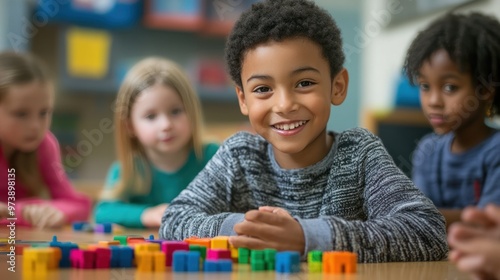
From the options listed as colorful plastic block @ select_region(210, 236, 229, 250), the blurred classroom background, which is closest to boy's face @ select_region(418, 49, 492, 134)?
colorful plastic block @ select_region(210, 236, 229, 250)

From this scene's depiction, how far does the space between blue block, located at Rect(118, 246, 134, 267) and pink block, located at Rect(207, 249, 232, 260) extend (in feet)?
0.34

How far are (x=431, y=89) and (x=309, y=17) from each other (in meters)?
0.75

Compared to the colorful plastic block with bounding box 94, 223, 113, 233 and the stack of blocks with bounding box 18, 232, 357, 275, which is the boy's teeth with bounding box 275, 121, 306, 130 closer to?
the stack of blocks with bounding box 18, 232, 357, 275

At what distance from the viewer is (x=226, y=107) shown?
4.36 meters

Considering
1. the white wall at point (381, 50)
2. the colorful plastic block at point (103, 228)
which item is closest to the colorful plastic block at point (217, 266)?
the colorful plastic block at point (103, 228)

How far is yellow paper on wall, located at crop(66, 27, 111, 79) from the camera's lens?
153 inches

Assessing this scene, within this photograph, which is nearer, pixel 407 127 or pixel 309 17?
pixel 309 17

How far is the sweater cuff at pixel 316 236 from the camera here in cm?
98

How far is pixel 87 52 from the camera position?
13.2 ft

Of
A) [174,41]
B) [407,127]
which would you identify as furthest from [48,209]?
[174,41]

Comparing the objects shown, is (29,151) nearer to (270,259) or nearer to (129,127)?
(129,127)

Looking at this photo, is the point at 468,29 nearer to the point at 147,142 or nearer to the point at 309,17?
the point at 309,17

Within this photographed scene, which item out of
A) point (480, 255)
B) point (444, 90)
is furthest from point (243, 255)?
point (444, 90)

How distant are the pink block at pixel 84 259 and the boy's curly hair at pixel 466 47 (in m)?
1.21
